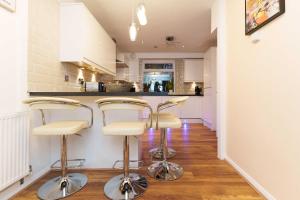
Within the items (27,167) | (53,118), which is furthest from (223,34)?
(27,167)

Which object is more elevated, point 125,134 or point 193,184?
point 125,134

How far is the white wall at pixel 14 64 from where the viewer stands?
5.24ft

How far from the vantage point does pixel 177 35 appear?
4.39 meters

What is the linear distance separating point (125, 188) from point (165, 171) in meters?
0.58

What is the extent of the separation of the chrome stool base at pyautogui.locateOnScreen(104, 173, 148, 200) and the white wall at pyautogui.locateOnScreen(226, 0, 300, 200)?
3.79ft

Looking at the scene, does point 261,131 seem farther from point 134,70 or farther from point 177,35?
point 134,70

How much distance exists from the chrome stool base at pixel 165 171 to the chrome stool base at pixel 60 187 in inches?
30.0

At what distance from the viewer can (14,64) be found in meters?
1.72

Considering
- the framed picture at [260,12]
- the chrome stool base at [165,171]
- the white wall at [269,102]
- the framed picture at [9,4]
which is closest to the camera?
the white wall at [269,102]

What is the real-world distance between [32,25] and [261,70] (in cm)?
Answer: 243

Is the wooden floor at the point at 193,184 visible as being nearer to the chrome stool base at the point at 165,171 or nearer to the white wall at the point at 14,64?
the chrome stool base at the point at 165,171

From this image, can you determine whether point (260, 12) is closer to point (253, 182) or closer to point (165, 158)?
point (253, 182)

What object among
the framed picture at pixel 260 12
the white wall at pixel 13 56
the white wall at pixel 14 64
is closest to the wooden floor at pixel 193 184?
the white wall at pixel 14 64

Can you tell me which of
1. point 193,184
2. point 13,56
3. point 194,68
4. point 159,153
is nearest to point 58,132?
point 13,56
